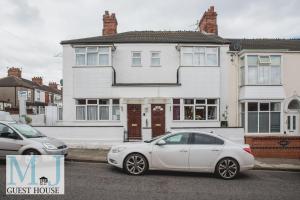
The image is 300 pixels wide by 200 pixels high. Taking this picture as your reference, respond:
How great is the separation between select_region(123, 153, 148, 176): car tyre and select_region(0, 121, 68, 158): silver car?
9.07 ft

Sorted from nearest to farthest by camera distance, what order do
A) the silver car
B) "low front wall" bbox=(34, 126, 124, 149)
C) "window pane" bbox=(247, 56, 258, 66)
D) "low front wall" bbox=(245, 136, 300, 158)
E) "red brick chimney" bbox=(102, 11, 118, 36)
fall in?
the silver car, "low front wall" bbox=(245, 136, 300, 158), "low front wall" bbox=(34, 126, 124, 149), "window pane" bbox=(247, 56, 258, 66), "red brick chimney" bbox=(102, 11, 118, 36)

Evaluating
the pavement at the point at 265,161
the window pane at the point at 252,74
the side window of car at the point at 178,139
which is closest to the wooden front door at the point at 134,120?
the pavement at the point at 265,161

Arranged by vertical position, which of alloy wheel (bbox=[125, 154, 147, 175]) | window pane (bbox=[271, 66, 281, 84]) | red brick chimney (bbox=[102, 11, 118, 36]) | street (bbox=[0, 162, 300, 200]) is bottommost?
street (bbox=[0, 162, 300, 200])

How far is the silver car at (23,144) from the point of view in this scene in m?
10.3

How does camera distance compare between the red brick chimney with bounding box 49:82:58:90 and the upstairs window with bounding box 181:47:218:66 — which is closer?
the upstairs window with bounding box 181:47:218:66

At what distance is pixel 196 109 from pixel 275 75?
5.80 m

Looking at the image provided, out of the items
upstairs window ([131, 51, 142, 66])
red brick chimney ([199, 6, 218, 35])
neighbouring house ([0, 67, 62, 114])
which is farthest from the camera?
neighbouring house ([0, 67, 62, 114])

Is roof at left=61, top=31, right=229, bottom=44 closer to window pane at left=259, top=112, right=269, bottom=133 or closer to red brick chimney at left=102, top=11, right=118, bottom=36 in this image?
red brick chimney at left=102, top=11, right=118, bottom=36

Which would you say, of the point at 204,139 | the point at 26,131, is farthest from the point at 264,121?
the point at 26,131

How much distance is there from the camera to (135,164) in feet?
31.2

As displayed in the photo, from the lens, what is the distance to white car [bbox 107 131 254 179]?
9516 mm

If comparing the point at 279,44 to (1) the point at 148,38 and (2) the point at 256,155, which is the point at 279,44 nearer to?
(1) the point at 148,38

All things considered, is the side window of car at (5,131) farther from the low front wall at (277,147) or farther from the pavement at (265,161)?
the low front wall at (277,147)

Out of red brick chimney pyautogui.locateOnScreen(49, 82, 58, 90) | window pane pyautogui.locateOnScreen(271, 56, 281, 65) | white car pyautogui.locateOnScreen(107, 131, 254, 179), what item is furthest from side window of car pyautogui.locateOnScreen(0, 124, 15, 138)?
red brick chimney pyautogui.locateOnScreen(49, 82, 58, 90)
